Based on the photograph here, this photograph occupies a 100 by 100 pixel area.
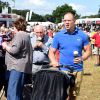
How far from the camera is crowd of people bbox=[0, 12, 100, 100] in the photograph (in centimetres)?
666

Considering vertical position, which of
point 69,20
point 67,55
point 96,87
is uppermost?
point 69,20

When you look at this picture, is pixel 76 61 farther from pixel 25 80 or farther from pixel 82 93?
pixel 82 93

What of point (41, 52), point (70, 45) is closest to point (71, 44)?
point (70, 45)

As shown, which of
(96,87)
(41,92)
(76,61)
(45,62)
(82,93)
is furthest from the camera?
(96,87)

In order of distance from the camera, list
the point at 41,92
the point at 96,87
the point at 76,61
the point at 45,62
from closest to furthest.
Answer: the point at 41,92
the point at 76,61
the point at 45,62
the point at 96,87

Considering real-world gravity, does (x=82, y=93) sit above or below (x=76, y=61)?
below

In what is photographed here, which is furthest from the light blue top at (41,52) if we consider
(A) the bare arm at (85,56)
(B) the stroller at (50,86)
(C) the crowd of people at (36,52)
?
(B) the stroller at (50,86)

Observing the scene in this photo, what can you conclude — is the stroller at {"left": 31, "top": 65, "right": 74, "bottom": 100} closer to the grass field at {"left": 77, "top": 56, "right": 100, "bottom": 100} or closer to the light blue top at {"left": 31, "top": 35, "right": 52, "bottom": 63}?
the light blue top at {"left": 31, "top": 35, "right": 52, "bottom": 63}

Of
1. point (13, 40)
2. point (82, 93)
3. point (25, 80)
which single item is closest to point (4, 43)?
point (13, 40)

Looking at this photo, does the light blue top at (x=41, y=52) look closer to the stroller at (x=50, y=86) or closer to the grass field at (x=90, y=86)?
the stroller at (x=50, y=86)

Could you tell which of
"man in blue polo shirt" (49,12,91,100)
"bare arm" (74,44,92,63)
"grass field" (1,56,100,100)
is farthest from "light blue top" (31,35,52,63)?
"grass field" (1,56,100,100)

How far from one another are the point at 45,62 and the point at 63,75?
1.73m

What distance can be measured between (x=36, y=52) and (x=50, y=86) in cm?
184

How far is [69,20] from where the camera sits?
659cm
